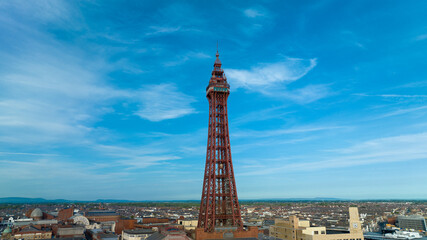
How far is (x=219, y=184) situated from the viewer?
62906 mm

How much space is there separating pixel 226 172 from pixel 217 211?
824cm

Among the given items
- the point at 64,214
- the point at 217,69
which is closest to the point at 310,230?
the point at 217,69

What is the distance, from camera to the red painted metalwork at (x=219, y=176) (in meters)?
60.7

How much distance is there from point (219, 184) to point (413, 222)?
111m

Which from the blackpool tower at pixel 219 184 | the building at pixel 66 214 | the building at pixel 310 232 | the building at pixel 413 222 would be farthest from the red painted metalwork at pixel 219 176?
the building at pixel 66 214

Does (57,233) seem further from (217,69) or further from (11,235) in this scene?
(217,69)

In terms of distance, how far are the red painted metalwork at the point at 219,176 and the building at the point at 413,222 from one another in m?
107

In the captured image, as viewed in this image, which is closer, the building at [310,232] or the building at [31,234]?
the building at [310,232]

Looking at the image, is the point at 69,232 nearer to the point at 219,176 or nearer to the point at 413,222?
the point at 219,176

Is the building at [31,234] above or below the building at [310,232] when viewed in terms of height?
below

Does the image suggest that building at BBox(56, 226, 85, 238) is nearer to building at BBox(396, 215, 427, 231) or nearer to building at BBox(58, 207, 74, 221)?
building at BBox(58, 207, 74, 221)

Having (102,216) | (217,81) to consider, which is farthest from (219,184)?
(102,216)

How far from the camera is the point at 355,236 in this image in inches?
3071

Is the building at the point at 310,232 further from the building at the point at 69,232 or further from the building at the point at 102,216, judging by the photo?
the building at the point at 102,216
